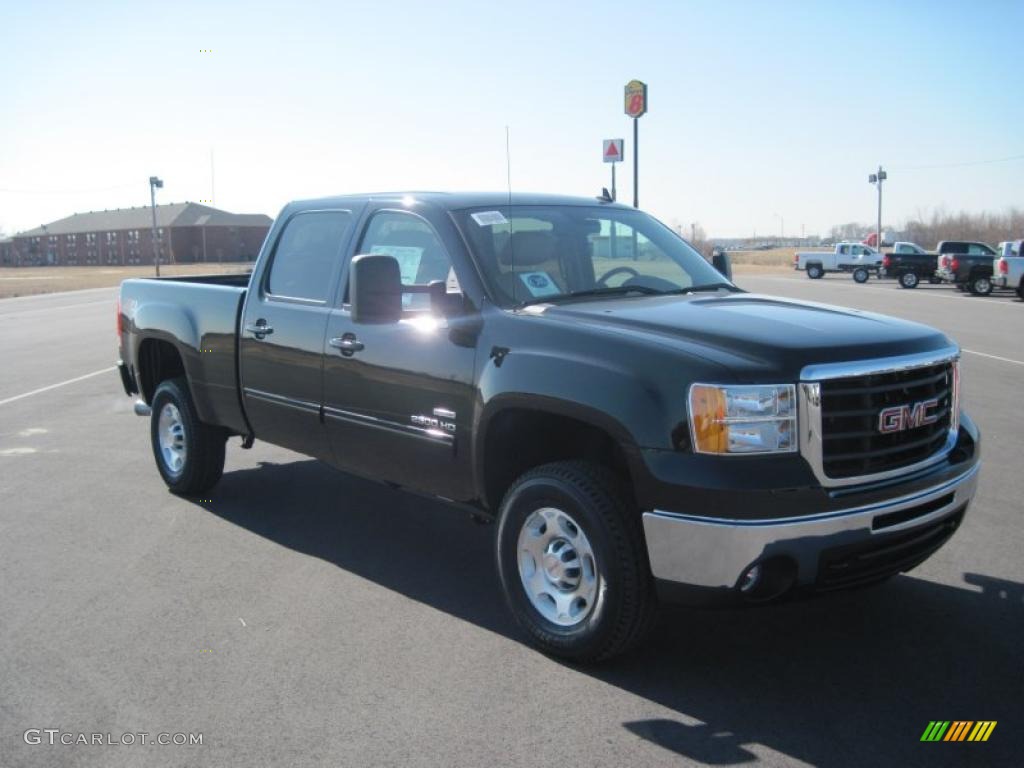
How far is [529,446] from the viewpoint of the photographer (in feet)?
14.5

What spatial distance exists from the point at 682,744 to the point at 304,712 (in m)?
1.40

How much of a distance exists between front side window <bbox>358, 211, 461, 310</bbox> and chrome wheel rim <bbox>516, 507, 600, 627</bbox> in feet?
3.99

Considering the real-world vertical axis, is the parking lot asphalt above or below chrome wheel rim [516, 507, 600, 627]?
below

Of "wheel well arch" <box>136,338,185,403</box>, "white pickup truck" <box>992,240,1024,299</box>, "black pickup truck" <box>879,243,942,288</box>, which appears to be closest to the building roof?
"black pickup truck" <box>879,243,942,288</box>

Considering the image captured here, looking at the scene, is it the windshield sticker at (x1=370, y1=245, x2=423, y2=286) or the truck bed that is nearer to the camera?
the windshield sticker at (x1=370, y1=245, x2=423, y2=286)

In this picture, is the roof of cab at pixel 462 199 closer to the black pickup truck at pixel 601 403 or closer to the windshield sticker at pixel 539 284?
the black pickup truck at pixel 601 403

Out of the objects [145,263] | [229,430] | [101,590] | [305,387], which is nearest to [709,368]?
[305,387]

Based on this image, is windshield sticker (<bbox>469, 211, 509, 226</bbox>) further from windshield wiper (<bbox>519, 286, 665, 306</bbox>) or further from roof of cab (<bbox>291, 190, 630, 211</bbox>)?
windshield wiper (<bbox>519, 286, 665, 306</bbox>)

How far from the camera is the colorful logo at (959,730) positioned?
3346mm

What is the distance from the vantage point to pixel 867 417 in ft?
12.1

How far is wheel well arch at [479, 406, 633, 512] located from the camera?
416 centimetres

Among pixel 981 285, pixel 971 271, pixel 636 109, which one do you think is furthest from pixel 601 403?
pixel 981 285

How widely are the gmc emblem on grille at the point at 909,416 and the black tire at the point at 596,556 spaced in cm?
102

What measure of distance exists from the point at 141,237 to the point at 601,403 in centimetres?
13038
